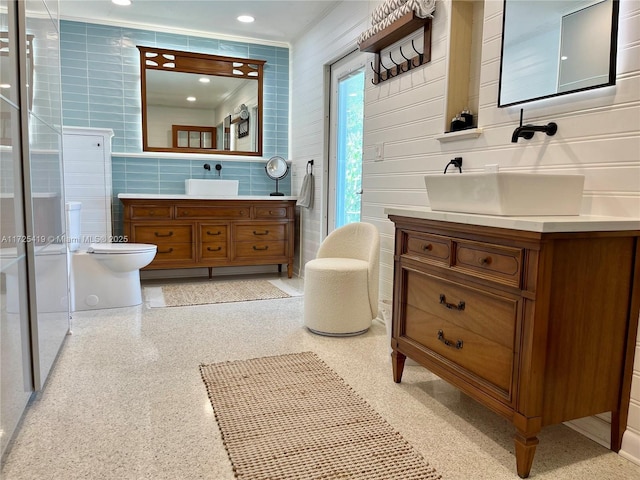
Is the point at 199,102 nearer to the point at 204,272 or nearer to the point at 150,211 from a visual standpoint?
the point at 150,211

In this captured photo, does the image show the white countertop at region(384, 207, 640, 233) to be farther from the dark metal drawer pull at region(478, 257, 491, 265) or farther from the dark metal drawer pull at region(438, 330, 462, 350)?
the dark metal drawer pull at region(438, 330, 462, 350)

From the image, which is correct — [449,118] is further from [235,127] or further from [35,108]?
[235,127]

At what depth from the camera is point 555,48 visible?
1.82 metres

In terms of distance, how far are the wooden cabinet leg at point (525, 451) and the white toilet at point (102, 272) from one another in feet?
9.33

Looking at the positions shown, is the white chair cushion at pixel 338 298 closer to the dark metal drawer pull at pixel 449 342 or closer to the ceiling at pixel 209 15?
the dark metal drawer pull at pixel 449 342

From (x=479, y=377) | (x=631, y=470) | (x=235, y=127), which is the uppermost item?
(x=235, y=127)

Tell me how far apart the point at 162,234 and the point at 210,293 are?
700mm

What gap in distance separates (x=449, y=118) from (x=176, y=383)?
190 centimetres

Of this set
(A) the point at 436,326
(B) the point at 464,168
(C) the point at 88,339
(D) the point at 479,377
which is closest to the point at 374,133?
(B) the point at 464,168

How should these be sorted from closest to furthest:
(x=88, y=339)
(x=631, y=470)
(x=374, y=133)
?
1. (x=631, y=470)
2. (x=88, y=339)
3. (x=374, y=133)

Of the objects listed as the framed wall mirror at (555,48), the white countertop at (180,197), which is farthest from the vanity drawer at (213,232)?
the framed wall mirror at (555,48)

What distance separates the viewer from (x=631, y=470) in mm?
1543

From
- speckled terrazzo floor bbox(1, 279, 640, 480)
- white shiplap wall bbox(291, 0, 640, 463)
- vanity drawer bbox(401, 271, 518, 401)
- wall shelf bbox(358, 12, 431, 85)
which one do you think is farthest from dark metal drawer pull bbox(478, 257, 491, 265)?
wall shelf bbox(358, 12, 431, 85)

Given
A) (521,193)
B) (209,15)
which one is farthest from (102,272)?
(521,193)
